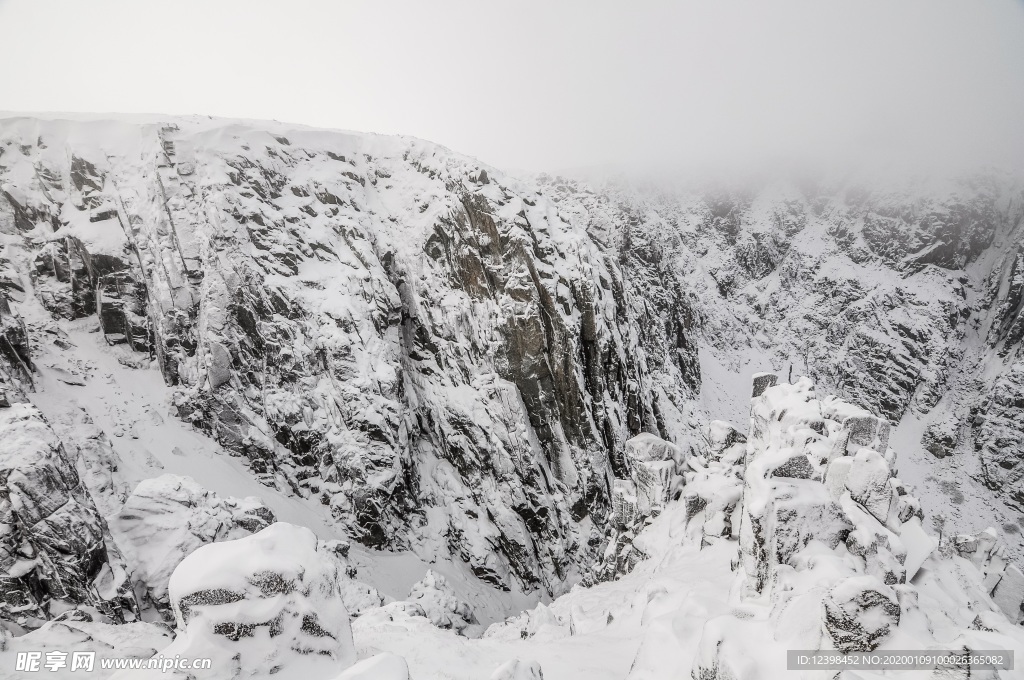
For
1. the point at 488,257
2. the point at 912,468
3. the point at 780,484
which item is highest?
the point at 488,257

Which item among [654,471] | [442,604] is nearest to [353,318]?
[442,604]

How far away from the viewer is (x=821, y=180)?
79.6m

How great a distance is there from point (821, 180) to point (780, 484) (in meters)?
94.4

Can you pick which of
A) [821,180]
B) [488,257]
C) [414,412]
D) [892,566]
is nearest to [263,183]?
[488,257]

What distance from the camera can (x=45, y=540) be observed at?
50.5 ft

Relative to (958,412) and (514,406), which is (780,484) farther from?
(958,412)

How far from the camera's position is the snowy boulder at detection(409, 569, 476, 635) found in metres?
26.6

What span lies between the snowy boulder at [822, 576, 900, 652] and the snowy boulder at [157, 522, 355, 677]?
418 inches

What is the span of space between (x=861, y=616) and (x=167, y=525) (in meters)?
27.3

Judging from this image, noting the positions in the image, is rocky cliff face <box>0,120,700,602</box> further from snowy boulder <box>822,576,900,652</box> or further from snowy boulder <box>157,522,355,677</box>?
snowy boulder <box>822,576,900,652</box>

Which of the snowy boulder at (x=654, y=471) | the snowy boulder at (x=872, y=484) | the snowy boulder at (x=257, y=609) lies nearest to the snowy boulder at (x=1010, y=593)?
the snowy boulder at (x=872, y=484)

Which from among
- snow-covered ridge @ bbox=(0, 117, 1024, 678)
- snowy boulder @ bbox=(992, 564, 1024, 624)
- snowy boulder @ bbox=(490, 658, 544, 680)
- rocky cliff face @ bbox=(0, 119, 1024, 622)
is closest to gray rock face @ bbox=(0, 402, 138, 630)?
snow-covered ridge @ bbox=(0, 117, 1024, 678)

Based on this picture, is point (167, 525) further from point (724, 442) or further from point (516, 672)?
point (724, 442)

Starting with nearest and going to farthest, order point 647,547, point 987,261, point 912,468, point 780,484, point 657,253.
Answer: point 780,484 < point 647,547 < point 912,468 < point 987,261 < point 657,253
